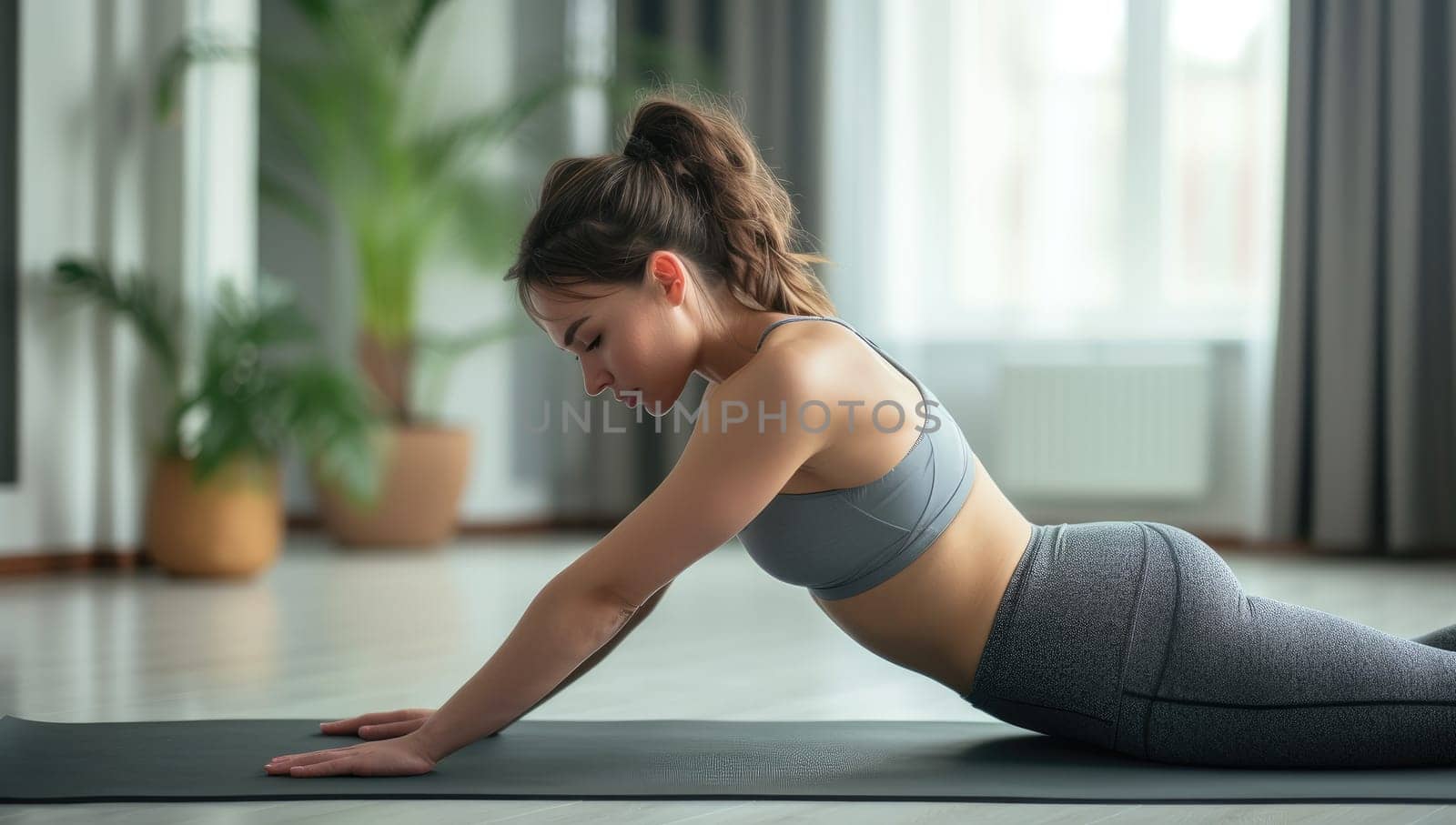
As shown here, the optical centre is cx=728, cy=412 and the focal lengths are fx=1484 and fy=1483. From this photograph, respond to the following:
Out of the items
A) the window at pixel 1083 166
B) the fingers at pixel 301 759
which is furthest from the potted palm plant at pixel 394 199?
the fingers at pixel 301 759

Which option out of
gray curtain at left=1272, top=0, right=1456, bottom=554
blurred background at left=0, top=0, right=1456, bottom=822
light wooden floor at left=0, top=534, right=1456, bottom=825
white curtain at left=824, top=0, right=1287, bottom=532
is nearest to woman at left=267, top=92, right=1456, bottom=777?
light wooden floor at left=0, top=534, right=1456, bottom=825

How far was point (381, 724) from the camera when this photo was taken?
1.73m

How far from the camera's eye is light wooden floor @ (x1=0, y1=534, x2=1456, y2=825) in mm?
1413

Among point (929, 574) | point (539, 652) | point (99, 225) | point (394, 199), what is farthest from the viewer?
point (394, 199)

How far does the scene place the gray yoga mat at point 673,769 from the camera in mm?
1460

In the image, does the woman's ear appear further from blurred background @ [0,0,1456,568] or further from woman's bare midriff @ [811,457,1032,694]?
blurred background @ [0,0,1456,568]

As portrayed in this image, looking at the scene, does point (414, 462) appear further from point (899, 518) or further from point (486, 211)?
point (899, 518)

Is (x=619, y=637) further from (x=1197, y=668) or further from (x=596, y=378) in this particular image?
(x=1197, y=668)

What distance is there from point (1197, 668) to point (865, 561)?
35cm

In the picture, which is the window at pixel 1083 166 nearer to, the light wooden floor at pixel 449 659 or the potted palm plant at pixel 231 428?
the light wooden floor at pixel 449 659

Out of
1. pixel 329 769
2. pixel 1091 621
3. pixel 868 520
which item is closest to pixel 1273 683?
pixel 1091 621

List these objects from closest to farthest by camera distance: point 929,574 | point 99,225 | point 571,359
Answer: point 929,574, point 99,225, point 571,359

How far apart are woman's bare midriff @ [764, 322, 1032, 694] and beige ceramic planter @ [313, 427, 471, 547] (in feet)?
11.8

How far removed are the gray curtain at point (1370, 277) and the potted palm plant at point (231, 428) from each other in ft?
9.68
